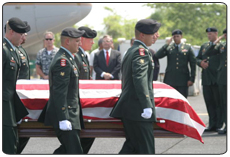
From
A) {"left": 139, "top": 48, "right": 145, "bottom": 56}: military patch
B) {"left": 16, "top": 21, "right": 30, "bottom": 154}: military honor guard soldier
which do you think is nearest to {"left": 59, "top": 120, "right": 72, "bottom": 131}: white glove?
{"left": 139, "top": 48, "right": 145, "bottom": 56}: military patch

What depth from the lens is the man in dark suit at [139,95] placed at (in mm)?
4148

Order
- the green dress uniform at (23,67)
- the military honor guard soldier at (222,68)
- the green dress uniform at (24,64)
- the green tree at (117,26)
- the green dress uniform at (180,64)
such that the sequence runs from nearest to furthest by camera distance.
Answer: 1. the green dress uniform at (23,67)
2. the green dress uniform at (24,64)
3. the military honor guard soldier at (222,68)
4. the green dress uniform at (180,64)
5. the green tree at (117,26)

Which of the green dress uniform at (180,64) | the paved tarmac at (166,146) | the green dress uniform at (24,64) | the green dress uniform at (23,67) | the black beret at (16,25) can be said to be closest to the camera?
the black beret at (16,25)

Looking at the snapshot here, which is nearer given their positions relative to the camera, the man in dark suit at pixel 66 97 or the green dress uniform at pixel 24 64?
the man in dark suit at pixel 66 97

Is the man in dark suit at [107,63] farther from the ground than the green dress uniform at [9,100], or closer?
closer

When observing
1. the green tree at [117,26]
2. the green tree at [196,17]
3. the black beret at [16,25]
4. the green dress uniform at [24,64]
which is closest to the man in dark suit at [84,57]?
the green dress uniform at [24,64]

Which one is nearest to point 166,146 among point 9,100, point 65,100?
point 65,100

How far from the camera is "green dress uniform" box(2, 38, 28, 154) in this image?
425 centimetres

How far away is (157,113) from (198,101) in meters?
7.96

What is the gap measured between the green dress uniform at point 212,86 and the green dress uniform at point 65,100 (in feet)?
A: 12.3

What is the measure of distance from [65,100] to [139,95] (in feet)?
2.07

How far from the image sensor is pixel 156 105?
4.76 metres

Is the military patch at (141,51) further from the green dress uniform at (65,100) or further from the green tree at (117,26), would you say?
the green tree at (117,26)

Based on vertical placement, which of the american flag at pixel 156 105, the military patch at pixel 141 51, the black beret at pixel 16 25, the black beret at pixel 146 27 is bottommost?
the american flag at pixel 156 105
